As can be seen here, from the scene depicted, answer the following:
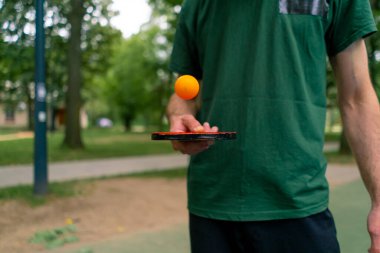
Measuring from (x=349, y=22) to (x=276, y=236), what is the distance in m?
0.65

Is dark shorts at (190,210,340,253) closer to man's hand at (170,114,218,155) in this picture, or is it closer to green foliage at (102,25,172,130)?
man's hand at (170,114,218,155)

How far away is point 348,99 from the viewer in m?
1.40

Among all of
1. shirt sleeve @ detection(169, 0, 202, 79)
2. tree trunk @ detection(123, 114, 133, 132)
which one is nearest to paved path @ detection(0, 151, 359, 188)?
shirt sleeve @ detection(169, 0, 202, 79)

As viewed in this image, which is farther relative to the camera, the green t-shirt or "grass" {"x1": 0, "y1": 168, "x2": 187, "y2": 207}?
"grass" {"x1": 0, "y1": 168, "x2": 187, "y2": 207}

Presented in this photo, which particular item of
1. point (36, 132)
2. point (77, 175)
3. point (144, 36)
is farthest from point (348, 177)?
point (144, 36)

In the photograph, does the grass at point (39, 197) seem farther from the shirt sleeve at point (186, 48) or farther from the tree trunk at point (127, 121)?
the tree trunk at point (127, 121)

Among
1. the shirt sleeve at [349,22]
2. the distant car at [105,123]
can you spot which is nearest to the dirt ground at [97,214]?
the shirt sleeve at [349,22]

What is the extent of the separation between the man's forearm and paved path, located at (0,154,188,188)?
5710mm

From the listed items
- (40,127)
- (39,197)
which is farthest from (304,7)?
(39,197)

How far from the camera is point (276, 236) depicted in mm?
1285

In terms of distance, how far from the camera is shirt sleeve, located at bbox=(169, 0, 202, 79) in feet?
4.97

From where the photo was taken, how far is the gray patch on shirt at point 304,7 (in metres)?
1.29

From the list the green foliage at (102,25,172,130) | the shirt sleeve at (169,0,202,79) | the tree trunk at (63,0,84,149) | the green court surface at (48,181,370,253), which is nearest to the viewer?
the shirt sleeve at (169,0,202,79)

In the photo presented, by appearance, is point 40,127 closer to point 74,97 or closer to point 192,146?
point 192,146
